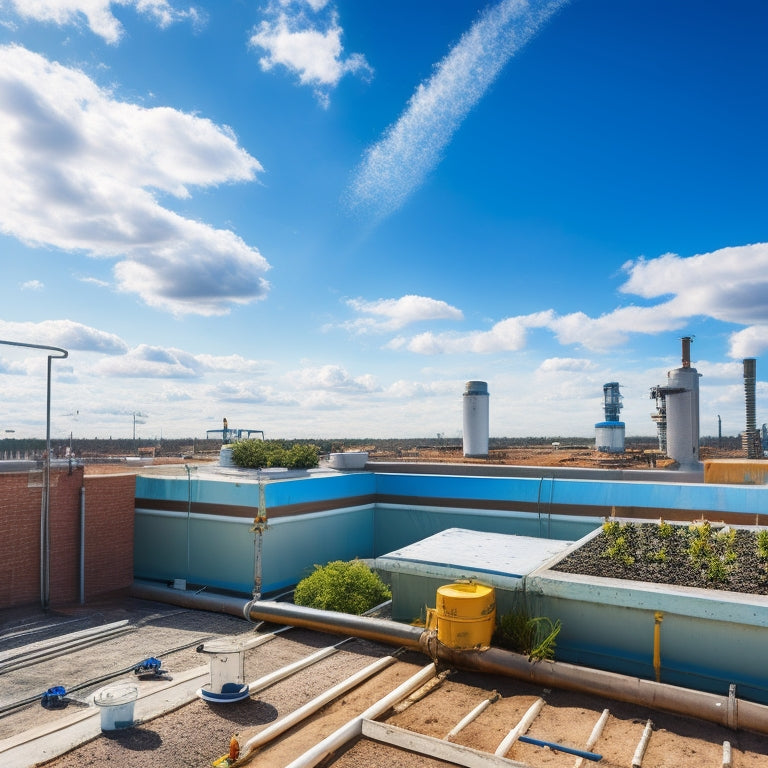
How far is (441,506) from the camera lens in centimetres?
1549

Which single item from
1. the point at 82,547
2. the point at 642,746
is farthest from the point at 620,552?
the point at 82,547

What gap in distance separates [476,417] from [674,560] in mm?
24501

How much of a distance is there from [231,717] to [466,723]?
266cm

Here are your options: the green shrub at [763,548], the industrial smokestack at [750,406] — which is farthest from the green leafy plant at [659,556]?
the industrial smokestack at [750,406]

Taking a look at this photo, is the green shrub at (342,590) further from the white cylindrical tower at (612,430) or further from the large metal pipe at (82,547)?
the white cylindrical tower at (612,430)

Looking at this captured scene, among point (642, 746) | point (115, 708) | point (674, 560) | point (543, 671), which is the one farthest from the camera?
point (674, 560)

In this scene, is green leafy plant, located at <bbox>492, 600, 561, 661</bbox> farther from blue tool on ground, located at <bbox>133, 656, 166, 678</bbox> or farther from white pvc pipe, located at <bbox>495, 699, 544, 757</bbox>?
blue tool on ground, located at <bbox>133, 656, 166, 678</bbox>

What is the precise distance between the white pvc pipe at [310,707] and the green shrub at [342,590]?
2.10m

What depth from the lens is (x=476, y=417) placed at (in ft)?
112

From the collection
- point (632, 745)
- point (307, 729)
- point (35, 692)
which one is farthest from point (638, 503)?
point (35, 692)

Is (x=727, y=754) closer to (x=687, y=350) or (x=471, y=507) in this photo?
(x=471, y=507)

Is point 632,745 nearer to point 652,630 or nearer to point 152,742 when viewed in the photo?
point 652,630

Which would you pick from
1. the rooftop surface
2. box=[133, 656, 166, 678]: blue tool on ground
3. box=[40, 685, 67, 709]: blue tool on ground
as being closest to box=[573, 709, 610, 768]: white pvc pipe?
the rooftop surface

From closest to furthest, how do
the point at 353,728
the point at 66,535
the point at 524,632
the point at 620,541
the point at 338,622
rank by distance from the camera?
the point at 353,728
the point at 524,632
the point at 338,622
the point at 620,541
the point at 66,535
